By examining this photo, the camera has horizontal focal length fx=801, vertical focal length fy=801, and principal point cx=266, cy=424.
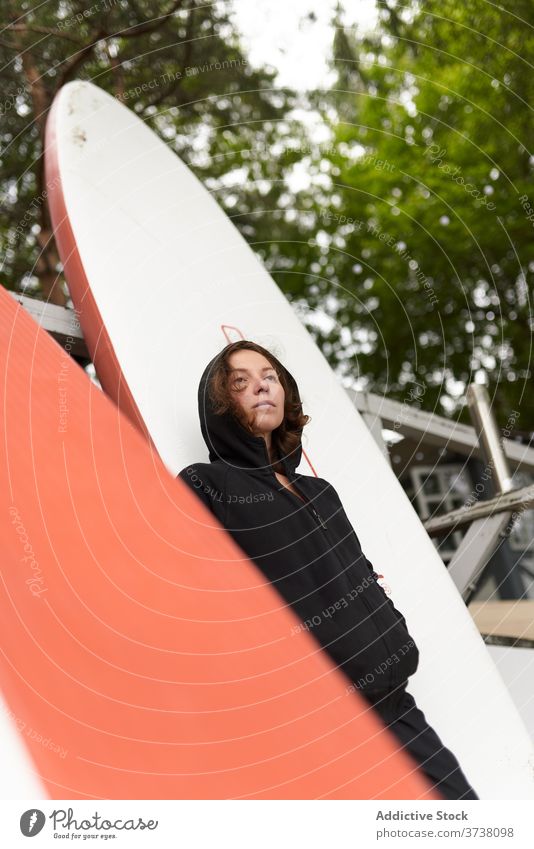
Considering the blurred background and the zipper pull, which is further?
the blurred background

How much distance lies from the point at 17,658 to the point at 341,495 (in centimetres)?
93

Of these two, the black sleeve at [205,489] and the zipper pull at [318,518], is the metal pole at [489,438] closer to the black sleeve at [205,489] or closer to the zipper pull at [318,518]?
the zipper pull at [318,518]

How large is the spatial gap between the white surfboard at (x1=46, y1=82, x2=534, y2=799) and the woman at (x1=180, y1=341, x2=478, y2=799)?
0.39 ft

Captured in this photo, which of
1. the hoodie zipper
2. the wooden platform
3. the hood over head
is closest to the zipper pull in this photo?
the hoodie zipper

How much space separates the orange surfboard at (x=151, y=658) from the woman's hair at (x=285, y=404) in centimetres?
23

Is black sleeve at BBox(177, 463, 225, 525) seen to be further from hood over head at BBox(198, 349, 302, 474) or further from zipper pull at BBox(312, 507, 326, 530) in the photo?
zipper pull at BBox(312, 507, 326, 530)

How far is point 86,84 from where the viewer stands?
2.52m

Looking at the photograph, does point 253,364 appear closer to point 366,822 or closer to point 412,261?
point 366,822

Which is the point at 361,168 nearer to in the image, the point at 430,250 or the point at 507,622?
the point at 430,250

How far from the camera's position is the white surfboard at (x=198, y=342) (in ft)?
5.90

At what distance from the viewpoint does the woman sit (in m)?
1.57

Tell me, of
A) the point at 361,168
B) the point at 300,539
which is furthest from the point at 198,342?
the point at 361,168

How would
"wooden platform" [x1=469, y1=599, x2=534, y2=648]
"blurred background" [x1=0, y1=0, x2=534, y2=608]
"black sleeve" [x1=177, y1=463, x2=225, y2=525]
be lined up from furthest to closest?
"blurred background" [x1=0, y1=0, x2=534, y2=608]
"wooden platform" [x1=469, y1=599, x2=534, y2=648]
"black sleeve" [x1=177, y1=463, x2=225, y2=525]

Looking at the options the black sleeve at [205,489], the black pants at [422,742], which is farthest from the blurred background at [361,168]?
the black pants at [422,742]
